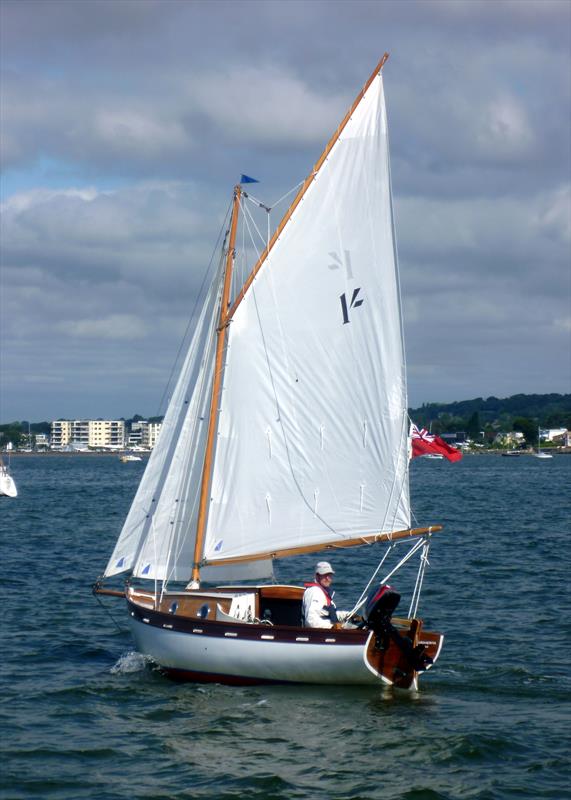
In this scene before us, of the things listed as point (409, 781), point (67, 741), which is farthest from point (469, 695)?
point (67, 741)

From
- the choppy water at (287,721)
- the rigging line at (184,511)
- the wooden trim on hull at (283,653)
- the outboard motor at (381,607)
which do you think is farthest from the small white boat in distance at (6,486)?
the outboard motor at (381,607)

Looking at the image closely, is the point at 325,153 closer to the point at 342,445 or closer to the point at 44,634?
the point at 342,445

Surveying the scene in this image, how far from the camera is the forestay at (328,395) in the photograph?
79.7ft

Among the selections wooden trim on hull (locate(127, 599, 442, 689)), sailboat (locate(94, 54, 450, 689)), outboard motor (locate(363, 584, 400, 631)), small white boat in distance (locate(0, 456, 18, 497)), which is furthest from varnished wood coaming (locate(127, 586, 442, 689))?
small white boat in distance (locate(0, 456, 18, 497))

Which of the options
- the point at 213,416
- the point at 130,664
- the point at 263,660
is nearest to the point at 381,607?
the point at 263,660

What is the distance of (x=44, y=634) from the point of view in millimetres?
27766

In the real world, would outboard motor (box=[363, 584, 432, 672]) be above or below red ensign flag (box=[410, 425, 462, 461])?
below

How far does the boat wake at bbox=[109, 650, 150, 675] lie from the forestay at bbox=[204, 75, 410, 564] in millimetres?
2595

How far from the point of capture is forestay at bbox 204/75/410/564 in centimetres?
2428

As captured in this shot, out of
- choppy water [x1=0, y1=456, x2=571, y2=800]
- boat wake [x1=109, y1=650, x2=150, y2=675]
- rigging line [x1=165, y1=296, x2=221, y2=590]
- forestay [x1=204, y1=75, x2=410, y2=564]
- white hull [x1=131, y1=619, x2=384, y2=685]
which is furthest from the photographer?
rigging line [x1=165, y1=296, x2=221, y2=590]

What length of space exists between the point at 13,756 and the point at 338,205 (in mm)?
12825

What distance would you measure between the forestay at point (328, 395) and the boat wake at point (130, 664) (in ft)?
8.51

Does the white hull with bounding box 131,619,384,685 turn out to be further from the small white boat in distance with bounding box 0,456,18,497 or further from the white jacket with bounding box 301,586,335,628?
the small white boat in distance with bounding box 0,456,18,497

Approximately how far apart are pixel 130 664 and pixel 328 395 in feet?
23.4
